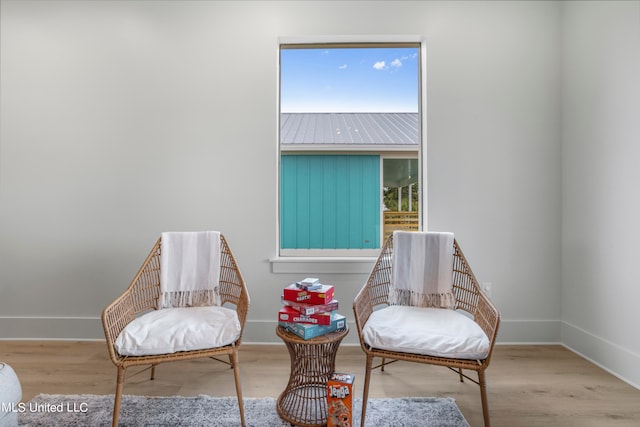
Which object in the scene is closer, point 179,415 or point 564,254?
point 179,415

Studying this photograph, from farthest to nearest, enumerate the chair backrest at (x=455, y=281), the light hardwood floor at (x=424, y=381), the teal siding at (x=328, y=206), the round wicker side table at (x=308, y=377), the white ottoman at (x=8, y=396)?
the teal siding at (x=328, y=206) → the chair backrest at (x=455, y=281) → the light hardwood floor at (x=424, y=381) → the round wicker side table at (x=308, y=377) → the white ottoman at (x=8, y=396)

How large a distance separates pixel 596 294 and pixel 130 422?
2.75 meters

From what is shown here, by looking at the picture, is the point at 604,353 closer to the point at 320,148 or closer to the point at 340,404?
the point at 340,404

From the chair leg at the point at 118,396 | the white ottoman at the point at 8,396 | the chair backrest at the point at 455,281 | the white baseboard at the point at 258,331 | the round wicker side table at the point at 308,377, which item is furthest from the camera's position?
the white baseboard at the point at 258,331

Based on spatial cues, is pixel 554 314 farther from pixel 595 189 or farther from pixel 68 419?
pixel 68 419

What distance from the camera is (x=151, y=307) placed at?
1.94m

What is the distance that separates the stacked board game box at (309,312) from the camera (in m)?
1.56

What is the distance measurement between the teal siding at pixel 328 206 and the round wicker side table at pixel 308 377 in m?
1.08

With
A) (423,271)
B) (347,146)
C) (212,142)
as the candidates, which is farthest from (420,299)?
(212,142)

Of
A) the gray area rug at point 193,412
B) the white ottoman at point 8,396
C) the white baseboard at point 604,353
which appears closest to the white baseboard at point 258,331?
the white baseboard at point 604,353

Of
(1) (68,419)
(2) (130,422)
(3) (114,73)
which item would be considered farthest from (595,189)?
(3) (114,73)

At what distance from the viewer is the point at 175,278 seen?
6.50ft

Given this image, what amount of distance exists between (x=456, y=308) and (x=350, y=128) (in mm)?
1563

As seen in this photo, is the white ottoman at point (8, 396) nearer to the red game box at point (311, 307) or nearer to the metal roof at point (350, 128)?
the red game box at point (311, 307)
